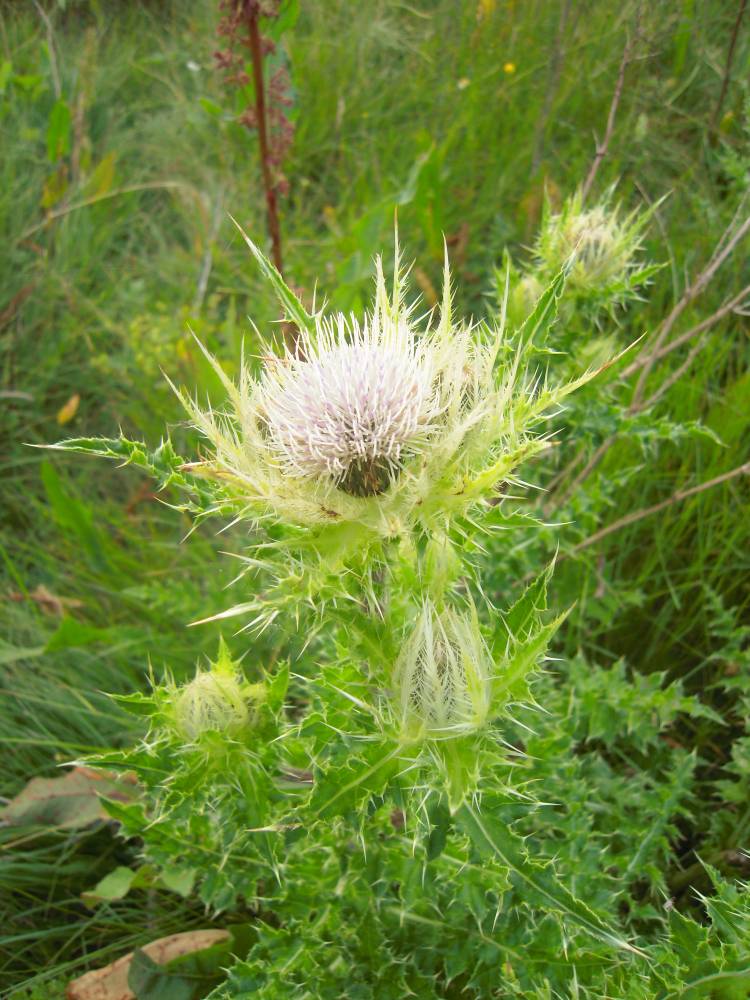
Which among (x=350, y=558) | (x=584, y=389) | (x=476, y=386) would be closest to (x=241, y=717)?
(x=350, y=558)

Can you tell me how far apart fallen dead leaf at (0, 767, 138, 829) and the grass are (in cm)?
7

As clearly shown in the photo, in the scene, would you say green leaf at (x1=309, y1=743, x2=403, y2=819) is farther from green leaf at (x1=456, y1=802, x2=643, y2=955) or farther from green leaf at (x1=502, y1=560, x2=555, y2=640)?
green leaf at (x1=502, y1=560, x2=555, y2=640)

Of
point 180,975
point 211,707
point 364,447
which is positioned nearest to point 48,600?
point 180,975

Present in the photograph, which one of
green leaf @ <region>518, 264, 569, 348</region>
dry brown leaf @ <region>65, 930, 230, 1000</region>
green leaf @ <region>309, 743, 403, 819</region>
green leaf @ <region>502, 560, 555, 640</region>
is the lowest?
dry brown leaf @ <region>65, 930, 230, 1000</region>

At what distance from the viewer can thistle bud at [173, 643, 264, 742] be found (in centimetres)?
176

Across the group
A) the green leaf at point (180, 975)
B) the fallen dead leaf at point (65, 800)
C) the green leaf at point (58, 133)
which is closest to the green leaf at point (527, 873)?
the green leaf at point (180, 975)

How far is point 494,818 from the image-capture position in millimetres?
1597

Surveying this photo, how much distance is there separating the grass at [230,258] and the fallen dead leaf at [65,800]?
7 centimetres

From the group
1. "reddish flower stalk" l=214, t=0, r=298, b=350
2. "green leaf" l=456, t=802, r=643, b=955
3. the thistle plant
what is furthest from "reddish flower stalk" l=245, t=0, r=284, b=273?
"green leaf" l=456, t=802, r=643, b=955

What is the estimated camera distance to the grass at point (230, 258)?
9.25ft

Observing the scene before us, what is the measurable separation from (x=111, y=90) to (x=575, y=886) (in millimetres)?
5550

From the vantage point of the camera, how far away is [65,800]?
254 centimetres

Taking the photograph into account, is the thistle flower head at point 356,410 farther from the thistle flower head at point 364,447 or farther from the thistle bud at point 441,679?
the thistle bud at point 441,679

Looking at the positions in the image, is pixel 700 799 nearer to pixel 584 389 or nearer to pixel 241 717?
pixel 584 389
